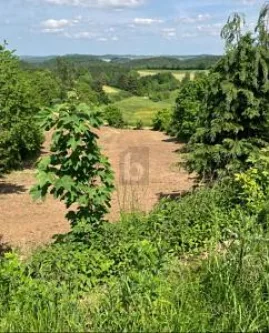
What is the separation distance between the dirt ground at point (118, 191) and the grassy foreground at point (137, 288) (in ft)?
4.66

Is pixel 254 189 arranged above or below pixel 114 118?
above

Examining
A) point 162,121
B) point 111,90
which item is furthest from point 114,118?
point 111,90

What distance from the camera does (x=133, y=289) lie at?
3.50m

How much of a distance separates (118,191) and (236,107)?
3.38 m

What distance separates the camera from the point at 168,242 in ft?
17.9

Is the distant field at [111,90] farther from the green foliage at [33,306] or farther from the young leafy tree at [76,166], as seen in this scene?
the green foliage at [33,306]

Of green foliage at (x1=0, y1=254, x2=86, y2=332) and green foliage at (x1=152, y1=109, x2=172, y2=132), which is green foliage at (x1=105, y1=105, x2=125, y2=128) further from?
green foliage at (x1=0, y1=254, x2=86, y2=332)

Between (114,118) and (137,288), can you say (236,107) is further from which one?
(114,118)

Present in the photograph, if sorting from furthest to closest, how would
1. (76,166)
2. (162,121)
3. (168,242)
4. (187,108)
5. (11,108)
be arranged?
(162,121), (187,108), (11,108), (168,242), (76,166)

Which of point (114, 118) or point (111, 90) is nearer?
point (114, 118)

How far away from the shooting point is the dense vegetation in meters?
3.30
